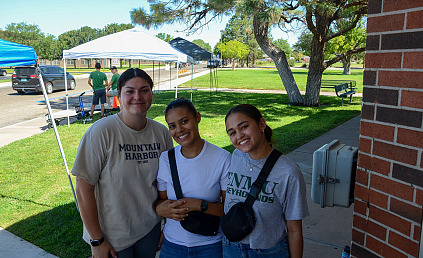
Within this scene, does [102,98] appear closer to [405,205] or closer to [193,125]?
[193,125]

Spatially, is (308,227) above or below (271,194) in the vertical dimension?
below

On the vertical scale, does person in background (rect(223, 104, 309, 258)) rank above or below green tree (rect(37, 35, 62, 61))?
below

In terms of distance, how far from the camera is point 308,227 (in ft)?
13.0

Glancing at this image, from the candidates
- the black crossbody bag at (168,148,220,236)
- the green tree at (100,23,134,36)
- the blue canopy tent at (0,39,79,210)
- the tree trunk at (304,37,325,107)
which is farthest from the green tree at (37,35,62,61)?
the black crossbody bag at (168,148,220,236)

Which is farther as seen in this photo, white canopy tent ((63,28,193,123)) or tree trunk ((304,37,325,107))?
tree trunk ((304,37,325,107))

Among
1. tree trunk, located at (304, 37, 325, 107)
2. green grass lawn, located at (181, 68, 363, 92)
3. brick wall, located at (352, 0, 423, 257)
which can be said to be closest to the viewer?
brick wall, located at (352, 0, 423, 257)

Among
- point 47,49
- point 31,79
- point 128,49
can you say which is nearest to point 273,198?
point 128,49

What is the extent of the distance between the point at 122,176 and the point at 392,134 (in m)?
1.43

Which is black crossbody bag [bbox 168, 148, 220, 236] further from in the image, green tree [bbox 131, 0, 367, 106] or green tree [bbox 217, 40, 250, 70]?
green tree [bbox 217, 40, 250, 70]

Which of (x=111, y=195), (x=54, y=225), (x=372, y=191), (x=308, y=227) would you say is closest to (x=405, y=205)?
(x=372, y=191)

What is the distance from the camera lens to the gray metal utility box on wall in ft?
6.56

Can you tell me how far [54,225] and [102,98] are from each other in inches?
305

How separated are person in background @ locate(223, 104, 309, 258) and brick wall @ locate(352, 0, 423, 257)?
0.38 meters

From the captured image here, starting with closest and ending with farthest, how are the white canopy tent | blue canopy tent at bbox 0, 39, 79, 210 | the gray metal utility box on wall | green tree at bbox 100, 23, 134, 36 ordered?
the gray metal utility box on wall, blue canopy tent at bbox 0, 39, 79, 210, the white canopy tent, green tree at bbox 100, 23, 134, 36
